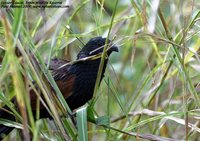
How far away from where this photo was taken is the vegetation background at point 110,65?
4.11ft

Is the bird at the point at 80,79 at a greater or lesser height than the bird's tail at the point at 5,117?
greater

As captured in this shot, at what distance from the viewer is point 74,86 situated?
6.37 ft

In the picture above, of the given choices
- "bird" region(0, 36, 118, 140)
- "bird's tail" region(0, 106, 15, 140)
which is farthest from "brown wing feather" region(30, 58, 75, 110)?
"bird's tail" region(0, 106, 15, 140)

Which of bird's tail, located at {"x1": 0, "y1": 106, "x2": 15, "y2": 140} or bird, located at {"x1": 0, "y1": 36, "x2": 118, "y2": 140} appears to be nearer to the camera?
bird's tail, located at {"x1": 0, "y1": 106, "x2": 15, "y2": 140}

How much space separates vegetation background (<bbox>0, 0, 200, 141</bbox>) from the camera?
4.11 ft

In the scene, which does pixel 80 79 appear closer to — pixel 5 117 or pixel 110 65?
pixel 110 65

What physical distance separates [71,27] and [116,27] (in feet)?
0.96

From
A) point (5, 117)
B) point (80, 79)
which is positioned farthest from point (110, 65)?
point (5, 117)

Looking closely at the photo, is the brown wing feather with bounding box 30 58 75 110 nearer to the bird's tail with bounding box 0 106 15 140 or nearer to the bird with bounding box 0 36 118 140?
the bird with bounding box 0 36 118 140

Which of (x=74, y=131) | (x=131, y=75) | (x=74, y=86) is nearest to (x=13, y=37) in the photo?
(x=74, y=131)

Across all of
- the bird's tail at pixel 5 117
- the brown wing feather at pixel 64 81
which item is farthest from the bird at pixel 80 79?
the bird's tail at pixel 5 117

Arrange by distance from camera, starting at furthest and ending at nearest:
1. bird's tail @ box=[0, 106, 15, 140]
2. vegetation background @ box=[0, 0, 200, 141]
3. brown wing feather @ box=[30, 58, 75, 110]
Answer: brown wing feather @ box=[30, 58, 75, 110] < bird's tail @ box=[0, 106, 15, 140] < vegetation background @ box=[0, 0, 200, 141]

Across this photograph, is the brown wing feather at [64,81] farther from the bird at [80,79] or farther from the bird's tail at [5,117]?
the bird's tail at [5,117]

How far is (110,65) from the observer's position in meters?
1.99
